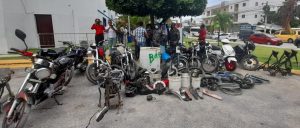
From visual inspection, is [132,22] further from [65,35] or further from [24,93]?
[24,93]

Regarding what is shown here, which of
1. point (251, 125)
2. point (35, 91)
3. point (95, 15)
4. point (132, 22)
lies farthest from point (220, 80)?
point (132, 22)

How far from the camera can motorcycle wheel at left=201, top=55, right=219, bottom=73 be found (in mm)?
6559

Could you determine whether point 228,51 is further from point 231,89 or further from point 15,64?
point 15,64

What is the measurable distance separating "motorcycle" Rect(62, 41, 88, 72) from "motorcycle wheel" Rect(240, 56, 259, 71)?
571 cm

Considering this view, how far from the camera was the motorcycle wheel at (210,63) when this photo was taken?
656 centimetres

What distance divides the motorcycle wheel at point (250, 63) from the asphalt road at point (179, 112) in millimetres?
2336

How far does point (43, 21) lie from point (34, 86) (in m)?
10.6

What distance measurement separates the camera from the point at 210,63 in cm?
662

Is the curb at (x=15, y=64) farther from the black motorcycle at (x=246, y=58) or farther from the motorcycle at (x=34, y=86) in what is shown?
the black motorcycle at (x=246, y=58)

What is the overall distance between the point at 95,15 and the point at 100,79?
12.6m

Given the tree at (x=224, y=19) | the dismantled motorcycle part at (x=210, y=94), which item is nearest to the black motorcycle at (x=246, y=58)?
the dismantled motorcycle part at (x=210, y=94)

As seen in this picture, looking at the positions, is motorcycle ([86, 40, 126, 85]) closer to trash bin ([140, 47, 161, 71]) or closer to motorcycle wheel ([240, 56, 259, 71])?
trash bin ([140, 47, 161, 71])

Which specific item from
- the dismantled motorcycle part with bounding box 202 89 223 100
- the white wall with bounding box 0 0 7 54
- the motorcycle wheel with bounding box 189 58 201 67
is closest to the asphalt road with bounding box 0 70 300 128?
the dismantled motorcycle part with bounding box 202 89 223 100

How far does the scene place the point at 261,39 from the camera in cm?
2247
